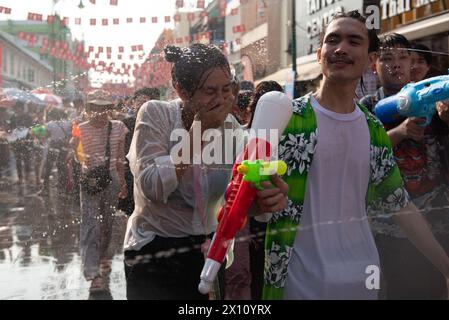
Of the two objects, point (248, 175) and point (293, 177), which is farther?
point (293, 177)

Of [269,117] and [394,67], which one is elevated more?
[394,67]

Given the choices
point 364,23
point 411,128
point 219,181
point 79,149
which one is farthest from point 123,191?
point 411,128

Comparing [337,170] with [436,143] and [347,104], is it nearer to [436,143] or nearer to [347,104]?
[347,104]

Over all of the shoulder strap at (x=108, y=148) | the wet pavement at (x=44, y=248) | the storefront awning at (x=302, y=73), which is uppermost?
the storefront awning at (x=302, y=73)

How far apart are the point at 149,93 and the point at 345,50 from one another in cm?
49

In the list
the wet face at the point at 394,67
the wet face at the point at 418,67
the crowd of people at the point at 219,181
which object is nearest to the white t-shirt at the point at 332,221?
the crowd of people at the point at 219,181

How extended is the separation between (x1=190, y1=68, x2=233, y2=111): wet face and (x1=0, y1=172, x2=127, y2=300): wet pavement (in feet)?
1.36

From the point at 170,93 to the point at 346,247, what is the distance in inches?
22.4

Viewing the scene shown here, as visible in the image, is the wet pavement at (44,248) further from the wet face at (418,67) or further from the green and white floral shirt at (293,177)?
the wet face at (418,67)

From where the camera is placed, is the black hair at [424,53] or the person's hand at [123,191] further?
the black hair at [424,53]

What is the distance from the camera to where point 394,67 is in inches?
82.0

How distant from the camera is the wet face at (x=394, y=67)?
80.4 inches

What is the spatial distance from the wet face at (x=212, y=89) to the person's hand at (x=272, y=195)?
0.26 meters

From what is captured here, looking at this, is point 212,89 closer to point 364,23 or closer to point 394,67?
point 364,23
